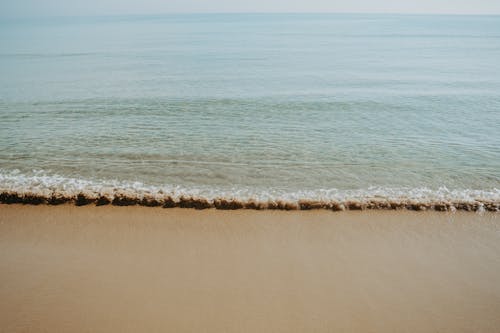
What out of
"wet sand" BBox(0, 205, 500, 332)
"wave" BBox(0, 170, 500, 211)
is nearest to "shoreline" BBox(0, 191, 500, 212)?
"wave" BBox(0, 170, 500, 211)

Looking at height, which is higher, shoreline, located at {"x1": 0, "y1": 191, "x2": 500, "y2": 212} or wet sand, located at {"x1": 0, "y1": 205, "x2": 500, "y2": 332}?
shoreline, located at {"x1": 0, "y1": 191, "x2": 500, "y2": 212}

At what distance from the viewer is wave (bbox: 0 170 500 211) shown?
26.5 ft

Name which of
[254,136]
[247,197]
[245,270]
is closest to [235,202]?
[247,197]

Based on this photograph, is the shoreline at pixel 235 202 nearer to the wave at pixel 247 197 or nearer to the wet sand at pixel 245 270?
the wave at pixel 247 197

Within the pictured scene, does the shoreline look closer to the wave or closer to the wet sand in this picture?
the wave

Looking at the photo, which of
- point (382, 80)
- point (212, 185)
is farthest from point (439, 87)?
point (212, 185)

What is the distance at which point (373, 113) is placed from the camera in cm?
1582

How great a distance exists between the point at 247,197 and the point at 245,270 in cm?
271

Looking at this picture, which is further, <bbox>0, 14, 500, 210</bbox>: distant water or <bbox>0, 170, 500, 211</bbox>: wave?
<bbox>0, 14, 500, 210</bbox>: distant water

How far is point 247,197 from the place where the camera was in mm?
8469

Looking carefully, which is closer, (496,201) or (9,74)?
(496,201)

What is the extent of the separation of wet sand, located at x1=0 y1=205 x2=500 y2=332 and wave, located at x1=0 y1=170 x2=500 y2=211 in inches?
11.7

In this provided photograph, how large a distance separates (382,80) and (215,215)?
66.1ft

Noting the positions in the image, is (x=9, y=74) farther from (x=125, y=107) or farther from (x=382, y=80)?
(x=382, y=80)
